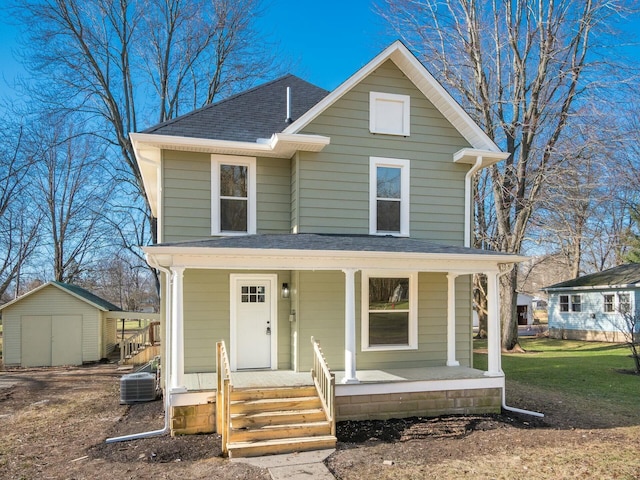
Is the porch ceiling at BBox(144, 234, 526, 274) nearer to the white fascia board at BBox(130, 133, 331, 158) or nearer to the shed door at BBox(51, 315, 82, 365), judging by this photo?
the white fascia board at BBox(130, 133, 331, 158)

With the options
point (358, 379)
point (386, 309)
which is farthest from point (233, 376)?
point (386, 309)

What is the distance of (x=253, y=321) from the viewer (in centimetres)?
908

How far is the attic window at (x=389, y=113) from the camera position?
945 centimetres

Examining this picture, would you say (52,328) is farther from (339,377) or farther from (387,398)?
(387,398)

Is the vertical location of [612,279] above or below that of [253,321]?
above

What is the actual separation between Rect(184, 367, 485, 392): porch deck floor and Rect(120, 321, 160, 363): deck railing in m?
9.79

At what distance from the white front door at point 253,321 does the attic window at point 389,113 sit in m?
3.89

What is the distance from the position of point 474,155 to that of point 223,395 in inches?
272

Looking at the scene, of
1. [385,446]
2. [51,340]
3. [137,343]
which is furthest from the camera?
[137,343]

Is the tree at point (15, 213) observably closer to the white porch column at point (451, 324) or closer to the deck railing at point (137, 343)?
the deck railing at point (137, 343)

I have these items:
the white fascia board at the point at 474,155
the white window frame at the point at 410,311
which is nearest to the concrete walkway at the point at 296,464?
the white window frame at the point at 410,311

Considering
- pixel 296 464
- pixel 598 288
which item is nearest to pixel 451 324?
pixel 296 464

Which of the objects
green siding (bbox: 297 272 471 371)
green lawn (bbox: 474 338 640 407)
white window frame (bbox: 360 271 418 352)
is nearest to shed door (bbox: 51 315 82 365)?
green siding (bbox: 297 272 471 371)

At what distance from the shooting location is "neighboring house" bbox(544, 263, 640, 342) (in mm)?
20516
